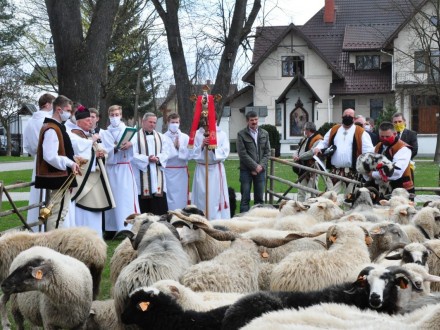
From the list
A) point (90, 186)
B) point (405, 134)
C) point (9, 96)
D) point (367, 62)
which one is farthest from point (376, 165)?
point (9, 96)

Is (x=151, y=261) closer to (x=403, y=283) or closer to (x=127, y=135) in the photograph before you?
(x=403, y=283)

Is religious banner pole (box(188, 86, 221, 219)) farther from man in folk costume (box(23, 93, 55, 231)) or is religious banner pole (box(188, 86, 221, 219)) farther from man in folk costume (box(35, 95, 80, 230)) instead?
man in folk costume (box(35, 95, 80, 230))

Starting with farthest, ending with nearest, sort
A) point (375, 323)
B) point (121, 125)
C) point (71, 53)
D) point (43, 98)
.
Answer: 1. point (71, 53)
2. point (121, 125)
3. point (43, 98)
4. point (375, 323)

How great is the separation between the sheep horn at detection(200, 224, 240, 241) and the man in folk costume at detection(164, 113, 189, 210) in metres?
6.05

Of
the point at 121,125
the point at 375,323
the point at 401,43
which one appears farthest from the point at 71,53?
the point at 401,43

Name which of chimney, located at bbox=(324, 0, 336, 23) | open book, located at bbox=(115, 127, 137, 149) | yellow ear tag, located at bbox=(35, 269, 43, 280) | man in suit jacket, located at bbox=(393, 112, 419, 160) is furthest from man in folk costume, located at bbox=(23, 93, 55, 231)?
chimney, located at bbox=(324, 0, 336, 23)

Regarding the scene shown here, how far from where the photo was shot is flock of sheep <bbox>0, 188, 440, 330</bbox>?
4934mm

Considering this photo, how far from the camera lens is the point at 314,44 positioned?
51.8 m

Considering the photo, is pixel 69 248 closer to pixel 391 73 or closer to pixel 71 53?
pixel 71 53

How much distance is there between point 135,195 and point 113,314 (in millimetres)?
5666

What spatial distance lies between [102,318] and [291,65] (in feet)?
154

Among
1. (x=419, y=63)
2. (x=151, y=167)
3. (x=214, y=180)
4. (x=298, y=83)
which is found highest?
(x=419, y=63)

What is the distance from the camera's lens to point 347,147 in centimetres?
1212

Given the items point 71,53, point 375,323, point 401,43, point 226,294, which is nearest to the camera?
point 375,323
